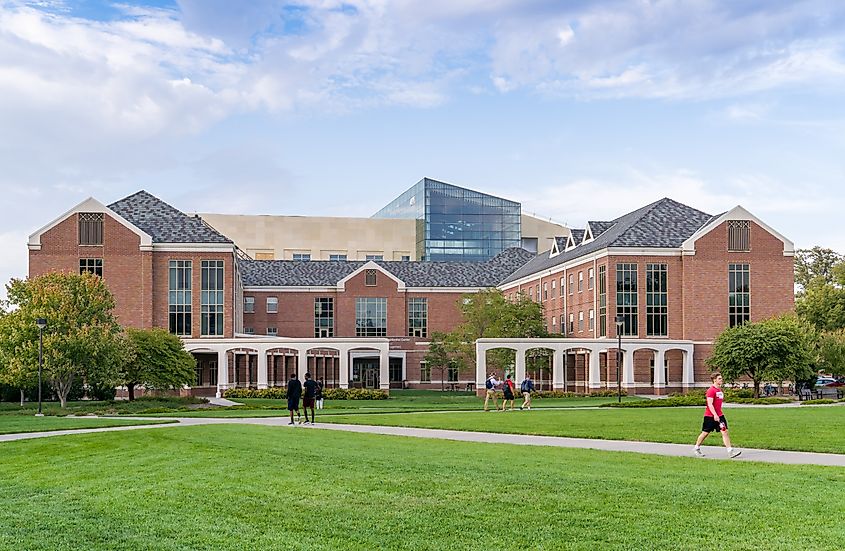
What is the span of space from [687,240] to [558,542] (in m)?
64.4

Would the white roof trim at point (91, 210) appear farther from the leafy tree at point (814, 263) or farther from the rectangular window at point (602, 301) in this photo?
the leafy tree at point (814, 263)

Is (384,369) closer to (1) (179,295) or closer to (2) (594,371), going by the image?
(2) (594,371)

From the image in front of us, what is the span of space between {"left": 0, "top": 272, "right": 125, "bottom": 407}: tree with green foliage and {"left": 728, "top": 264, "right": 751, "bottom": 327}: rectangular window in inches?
1678

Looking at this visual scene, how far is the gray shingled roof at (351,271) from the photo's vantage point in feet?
305

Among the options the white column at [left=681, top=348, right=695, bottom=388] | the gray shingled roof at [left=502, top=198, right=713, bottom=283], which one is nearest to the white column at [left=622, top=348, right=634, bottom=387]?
the white column at [left=681, top=348, right=695, bottom=388]

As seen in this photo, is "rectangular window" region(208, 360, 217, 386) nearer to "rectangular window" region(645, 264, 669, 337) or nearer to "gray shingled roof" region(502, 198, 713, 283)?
"gray shingled roof" region(502, 198, 713, 283)

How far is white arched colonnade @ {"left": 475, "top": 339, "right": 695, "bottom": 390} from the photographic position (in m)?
69.7

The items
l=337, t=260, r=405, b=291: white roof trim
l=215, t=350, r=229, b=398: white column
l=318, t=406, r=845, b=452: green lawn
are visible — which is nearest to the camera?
l=318, t=406, r=845, b=452: green lawn

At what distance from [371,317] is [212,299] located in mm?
21563

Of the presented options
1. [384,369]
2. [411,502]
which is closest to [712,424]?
[411,502]

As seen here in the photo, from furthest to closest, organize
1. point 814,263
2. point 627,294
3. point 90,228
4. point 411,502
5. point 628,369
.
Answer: point 814,263
point 90,228
point 627,294
point 628,369
point 411,502

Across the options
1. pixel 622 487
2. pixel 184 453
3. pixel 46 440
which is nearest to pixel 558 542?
pixel 622 487

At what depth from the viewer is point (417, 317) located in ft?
308

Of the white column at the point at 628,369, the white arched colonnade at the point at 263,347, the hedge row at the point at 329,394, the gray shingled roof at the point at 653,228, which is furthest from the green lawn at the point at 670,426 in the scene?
the white arched colonnade at the point at 263,347
